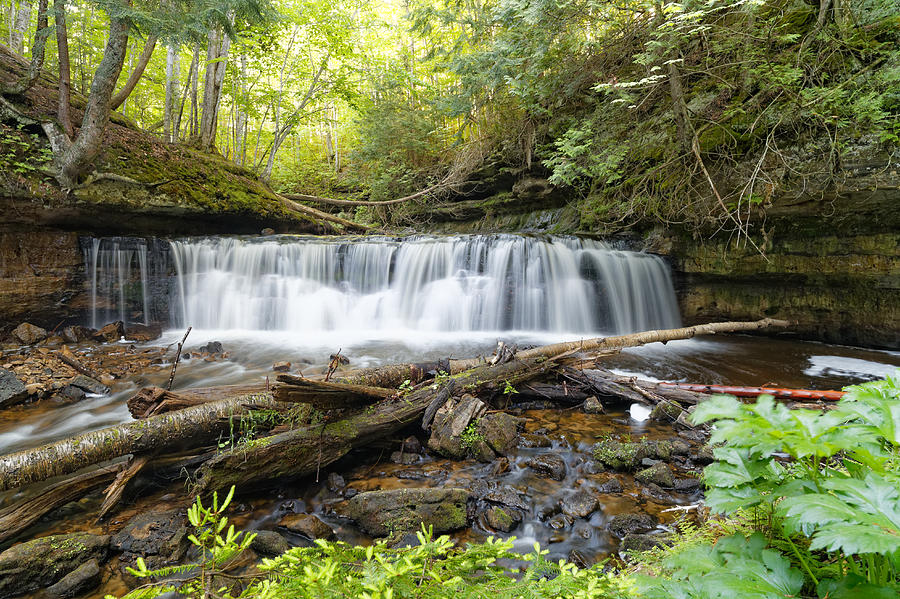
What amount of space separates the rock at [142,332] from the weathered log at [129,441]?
22.7 feet

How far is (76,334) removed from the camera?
798 centimetres

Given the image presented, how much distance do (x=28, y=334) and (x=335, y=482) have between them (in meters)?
8.60

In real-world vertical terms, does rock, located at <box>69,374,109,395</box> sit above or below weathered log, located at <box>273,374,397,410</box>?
below

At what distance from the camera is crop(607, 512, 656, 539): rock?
2.58 metres

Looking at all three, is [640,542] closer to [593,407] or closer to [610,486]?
[610,486]

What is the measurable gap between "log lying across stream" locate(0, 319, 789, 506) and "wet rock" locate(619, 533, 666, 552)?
1888mm

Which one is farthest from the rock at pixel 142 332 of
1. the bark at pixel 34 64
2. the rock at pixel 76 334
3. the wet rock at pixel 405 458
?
the wet rock at pixel 405 458

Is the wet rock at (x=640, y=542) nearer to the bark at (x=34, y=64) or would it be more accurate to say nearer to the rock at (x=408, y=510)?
the rock at (x=408, y=510)

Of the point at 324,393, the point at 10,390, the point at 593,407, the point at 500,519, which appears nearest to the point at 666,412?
the point at 593,407

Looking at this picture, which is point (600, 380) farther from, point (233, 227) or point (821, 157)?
point (233, 227)

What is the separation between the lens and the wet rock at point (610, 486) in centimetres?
307

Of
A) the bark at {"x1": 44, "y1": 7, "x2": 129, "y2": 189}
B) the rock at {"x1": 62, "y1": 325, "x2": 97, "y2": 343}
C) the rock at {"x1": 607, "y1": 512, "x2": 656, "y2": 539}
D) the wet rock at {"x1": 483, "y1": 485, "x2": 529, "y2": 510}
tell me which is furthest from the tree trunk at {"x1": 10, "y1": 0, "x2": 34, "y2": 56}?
the rock at {"x1": 607, "y1": 512, "x2": 656, "y2": 539}

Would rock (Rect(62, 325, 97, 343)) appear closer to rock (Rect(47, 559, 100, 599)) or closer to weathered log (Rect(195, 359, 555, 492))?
weathered log (Rect(195, 359, 555, 492))

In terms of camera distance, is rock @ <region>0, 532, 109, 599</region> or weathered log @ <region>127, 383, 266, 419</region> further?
weathered log @ <region>127, 383, 266, 419</region>
